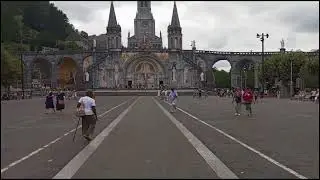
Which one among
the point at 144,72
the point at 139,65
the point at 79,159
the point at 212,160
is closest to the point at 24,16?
the point at 79,159

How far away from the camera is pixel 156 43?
180 m

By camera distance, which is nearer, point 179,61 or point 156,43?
point 179,61

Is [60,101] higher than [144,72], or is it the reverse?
[144,72]

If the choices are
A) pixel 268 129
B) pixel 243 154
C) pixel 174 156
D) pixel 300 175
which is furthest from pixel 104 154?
pixel 268 129

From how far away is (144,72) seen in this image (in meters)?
160

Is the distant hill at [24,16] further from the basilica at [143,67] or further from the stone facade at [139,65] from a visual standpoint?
the basilica at [143,67]

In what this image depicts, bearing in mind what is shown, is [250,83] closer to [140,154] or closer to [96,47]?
[96,47]

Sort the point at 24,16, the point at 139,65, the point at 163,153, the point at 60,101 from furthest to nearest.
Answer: the point at 139,65
the point at 60,101
the point at 163,153
the point at 24,16

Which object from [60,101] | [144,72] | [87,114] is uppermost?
[144,72]

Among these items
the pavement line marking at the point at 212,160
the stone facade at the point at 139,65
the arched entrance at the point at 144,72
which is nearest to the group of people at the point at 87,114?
the pavement line marking at the point at 212,160

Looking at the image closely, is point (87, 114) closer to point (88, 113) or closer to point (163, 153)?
point (88, 113)

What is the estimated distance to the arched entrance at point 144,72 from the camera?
523 ft

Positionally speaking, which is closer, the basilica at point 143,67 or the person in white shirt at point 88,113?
the person in white shirt at point 88,113

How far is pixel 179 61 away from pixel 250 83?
25.8 meters
